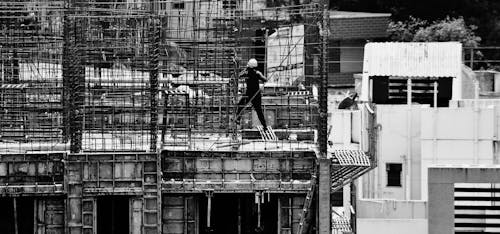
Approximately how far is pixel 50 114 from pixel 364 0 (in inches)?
1593

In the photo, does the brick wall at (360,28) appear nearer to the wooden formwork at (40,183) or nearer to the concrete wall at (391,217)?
the concrete wall at (391,217)

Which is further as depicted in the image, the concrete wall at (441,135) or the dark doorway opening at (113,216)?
the concrete wall at (441,135)

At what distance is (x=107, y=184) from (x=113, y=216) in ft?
3.31

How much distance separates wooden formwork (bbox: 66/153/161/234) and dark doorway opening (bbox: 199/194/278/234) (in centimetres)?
120

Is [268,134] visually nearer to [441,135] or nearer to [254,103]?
[254,103]

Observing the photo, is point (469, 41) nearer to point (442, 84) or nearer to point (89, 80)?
point (442, 84)

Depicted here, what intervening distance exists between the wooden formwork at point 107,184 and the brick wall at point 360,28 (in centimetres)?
3745

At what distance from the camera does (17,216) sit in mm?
40031

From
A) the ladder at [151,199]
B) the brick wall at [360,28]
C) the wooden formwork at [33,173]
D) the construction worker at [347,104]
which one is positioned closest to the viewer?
the wooden formwork at [33,173]

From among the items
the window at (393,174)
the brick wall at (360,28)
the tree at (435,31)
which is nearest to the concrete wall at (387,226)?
the window at (393,174)

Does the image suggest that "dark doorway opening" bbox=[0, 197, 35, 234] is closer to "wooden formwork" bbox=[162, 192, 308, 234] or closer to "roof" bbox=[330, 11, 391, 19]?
"wooden formwork" bbox=[162, 192, 308, 234]

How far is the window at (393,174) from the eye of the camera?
2259 inches

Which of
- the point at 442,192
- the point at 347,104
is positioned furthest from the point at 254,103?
the point at 347,104

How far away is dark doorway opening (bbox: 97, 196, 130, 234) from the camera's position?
4022 centimetres
